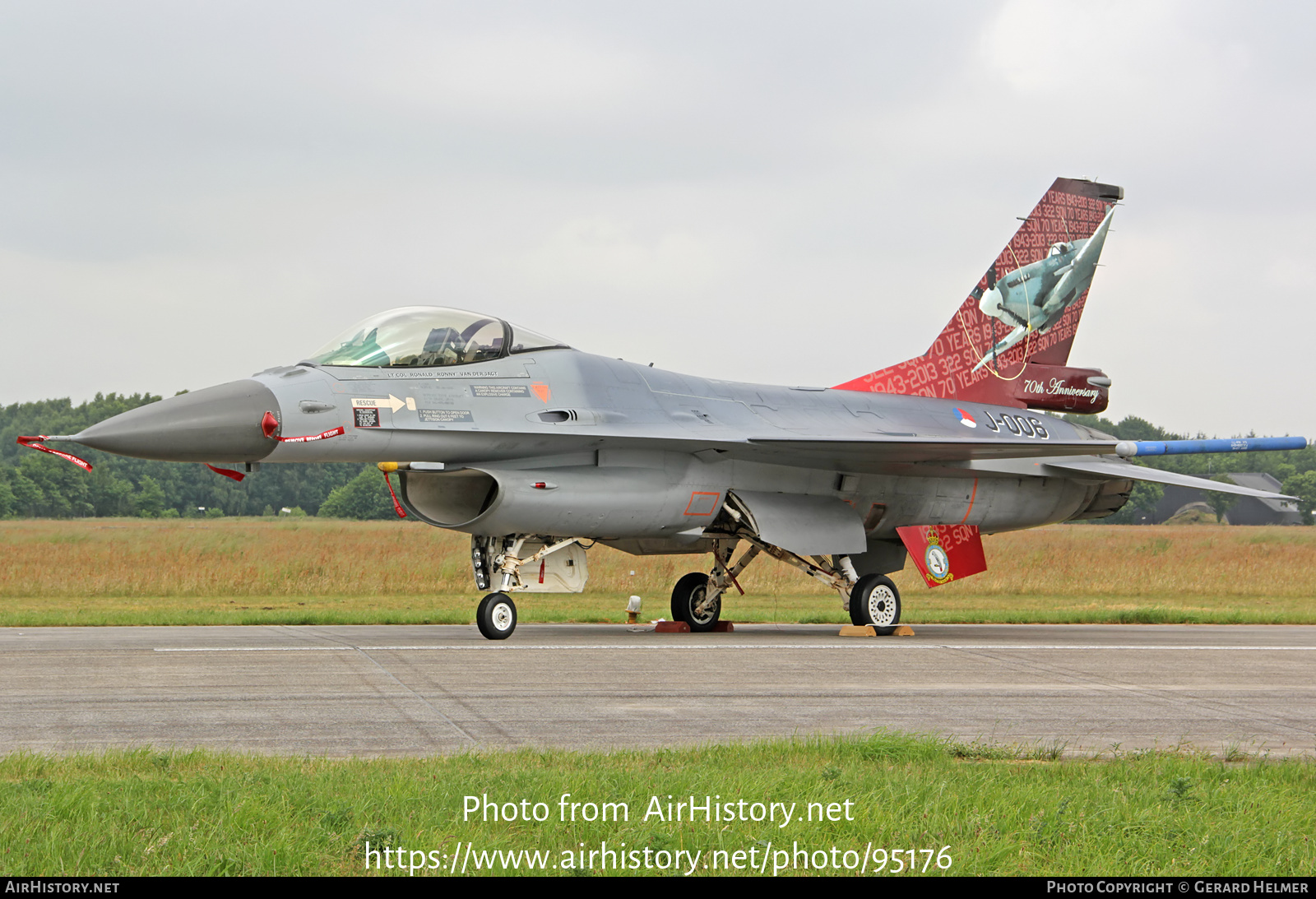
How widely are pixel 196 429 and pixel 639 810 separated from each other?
7.81 metres

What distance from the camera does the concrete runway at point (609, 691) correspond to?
22.9 ft

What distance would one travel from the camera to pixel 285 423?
11617 millimetres

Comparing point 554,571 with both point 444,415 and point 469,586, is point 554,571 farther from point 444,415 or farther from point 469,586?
point 469,586

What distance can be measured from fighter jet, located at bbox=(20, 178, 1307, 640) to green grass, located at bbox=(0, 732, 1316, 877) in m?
6.49

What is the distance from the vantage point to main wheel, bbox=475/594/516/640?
1263 cm

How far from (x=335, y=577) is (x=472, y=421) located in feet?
42.8

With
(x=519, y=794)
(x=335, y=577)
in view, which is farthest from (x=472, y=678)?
(x=335, y=577)

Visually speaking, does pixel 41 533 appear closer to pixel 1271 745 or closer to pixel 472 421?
pixel 472 421

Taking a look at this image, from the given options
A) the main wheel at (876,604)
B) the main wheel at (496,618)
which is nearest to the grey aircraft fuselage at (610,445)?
the main wheel at (876,604)

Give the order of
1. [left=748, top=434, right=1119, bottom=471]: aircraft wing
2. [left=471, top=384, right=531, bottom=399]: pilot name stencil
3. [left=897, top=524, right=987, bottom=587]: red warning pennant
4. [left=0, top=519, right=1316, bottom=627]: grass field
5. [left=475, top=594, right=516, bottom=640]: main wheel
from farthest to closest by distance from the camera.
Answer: [left=0, top=519, right=1316, bottom=627]: grass field < [left=897, top=524, right=987, bottom=587]: red warning pennant < [left=748, top=434, right=1119, bottom=471]: aircraft wing < [left=471, top=384, right=531, bottom=399]: pilot name stencil < [left=475, top=594, right=516, bottom=640]: main wheel

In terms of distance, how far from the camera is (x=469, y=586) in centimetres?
2405

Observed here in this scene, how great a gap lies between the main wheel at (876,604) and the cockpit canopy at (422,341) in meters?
5.16

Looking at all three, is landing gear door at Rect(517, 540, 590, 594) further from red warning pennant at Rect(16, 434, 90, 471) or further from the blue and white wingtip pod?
the blue and white wingtip pod

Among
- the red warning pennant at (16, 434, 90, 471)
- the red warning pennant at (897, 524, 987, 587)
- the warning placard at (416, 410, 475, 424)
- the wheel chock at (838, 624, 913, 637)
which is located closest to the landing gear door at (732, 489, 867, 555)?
the wheel chock at (838, 624, 913, 637)
